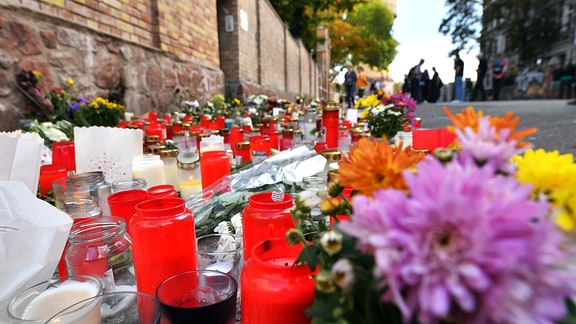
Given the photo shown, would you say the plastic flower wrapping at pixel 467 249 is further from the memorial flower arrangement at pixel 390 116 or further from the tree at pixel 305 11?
the tree at pixel 305 11

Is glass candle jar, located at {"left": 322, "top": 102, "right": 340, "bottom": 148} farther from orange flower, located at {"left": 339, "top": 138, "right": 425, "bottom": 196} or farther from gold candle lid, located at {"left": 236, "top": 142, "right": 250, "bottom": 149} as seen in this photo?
orange flower, located at {"left": 339, "top": 138, "right": 425, "bottom": 196}

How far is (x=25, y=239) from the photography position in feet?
2.61

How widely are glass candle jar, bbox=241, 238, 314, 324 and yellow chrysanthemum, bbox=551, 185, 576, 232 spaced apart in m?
0.36

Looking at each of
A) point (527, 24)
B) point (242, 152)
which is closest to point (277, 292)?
point (242, 152)

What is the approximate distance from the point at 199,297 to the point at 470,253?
1.92 feet

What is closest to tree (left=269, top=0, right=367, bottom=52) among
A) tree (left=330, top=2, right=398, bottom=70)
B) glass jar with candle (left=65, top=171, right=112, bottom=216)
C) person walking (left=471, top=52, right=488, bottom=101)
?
person walking (left=471, top=52, right=488, bottom=101)

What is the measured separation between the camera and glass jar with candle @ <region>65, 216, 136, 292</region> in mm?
853

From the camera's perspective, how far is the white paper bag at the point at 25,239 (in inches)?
30.3

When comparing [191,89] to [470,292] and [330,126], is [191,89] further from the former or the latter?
[470,292]

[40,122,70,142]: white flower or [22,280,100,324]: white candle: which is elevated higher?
[40,122,70,142]: white flower

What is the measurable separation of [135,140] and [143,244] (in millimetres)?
992

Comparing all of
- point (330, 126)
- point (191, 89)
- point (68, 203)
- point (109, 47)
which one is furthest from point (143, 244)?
point (191, 89)

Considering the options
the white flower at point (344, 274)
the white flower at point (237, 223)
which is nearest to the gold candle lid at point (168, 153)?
the white flower at point (237, 223)

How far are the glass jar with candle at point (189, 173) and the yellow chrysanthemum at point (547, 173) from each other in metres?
1.37
